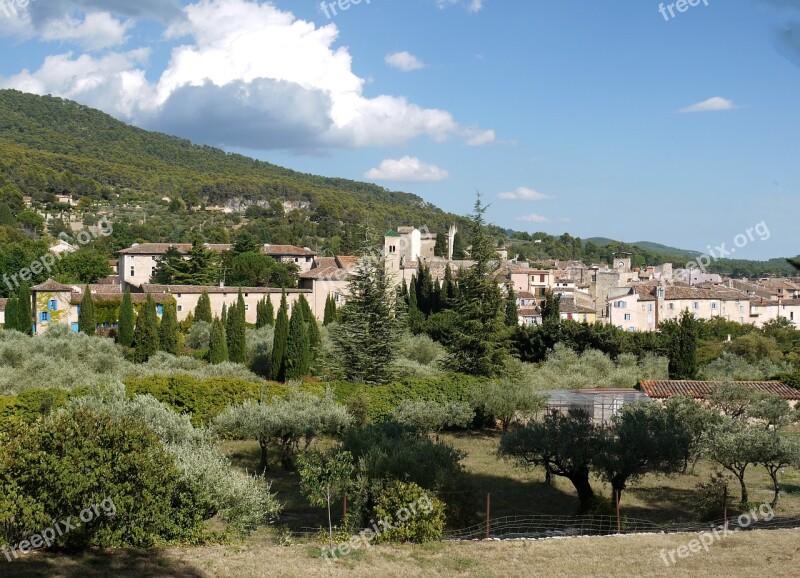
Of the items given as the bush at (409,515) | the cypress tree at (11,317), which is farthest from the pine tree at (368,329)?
the cypress tree at (11,317)

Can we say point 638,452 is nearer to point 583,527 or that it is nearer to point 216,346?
point 583,527

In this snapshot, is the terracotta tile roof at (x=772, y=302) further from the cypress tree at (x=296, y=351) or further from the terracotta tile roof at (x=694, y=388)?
the cypress tree at (x=296, y=351)

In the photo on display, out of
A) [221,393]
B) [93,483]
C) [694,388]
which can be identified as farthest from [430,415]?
[93,483]

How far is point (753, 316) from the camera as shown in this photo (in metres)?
64.7

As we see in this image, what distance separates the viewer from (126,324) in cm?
3597

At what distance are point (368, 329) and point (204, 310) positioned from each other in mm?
15389

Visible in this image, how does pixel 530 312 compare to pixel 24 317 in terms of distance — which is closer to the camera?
pixel 24 317

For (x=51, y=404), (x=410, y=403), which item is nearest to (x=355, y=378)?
(x=410, y=403)

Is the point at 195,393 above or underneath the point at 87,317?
underneath

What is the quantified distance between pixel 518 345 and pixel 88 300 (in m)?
23.1

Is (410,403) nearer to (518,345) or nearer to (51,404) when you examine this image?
(51,404)

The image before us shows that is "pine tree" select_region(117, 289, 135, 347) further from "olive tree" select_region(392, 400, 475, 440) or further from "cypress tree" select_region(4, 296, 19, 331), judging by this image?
"olive tree" select_region(392, 400, 475, 440)

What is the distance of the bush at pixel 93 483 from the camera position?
11477 millimetres

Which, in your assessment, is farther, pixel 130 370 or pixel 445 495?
pixel 130 370
